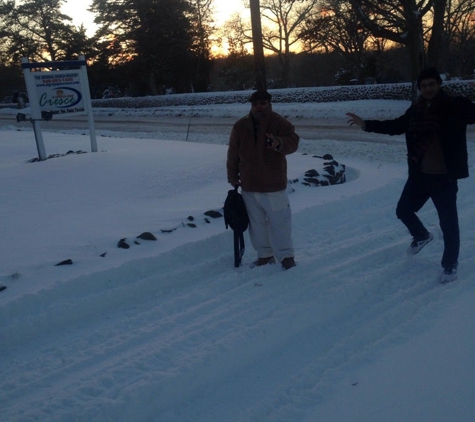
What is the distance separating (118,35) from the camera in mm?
40469

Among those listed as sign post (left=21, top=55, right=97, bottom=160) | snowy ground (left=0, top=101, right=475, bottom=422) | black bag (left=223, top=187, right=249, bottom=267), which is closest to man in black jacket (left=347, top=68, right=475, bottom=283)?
snowy ground (left=0, top=101, right=475, bottom=422)

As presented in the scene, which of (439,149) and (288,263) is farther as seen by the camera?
(288,263)

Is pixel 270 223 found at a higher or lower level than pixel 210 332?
higher

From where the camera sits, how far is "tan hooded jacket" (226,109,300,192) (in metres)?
4.53

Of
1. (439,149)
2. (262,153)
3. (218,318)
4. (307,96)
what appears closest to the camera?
(218,318)

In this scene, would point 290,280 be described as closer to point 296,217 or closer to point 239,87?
point 296,217

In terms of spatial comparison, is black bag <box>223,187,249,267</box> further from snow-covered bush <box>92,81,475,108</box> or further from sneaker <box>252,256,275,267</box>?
snow-covered bush <box>92,81,475,108</box>

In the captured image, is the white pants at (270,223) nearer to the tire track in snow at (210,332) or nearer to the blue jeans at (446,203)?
the tire track in snow at (210,332)

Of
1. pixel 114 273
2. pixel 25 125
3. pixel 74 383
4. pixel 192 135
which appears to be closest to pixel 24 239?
pixel 114 273

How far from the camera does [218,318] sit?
3.83 metres

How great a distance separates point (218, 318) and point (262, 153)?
1.55 meters

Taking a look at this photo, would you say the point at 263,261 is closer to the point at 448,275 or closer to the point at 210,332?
the point at 210,332

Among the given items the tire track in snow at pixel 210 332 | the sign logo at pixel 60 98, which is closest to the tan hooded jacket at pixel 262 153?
the tire track in snow at pixel 210 332

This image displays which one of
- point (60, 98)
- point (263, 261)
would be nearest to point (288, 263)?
point (263, 261)
